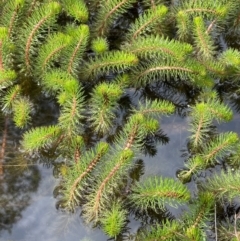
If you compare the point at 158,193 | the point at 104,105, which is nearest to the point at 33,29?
the point at 104,105

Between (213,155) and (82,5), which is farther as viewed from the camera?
(82,5)

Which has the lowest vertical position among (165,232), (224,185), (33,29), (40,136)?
(165,232)

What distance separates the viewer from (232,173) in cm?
293

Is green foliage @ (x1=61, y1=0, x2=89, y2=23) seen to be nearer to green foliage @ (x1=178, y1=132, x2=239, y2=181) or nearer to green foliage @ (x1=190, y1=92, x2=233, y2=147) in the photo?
green foliage @ (x1=190, y1=92, x2=233, y2=147)

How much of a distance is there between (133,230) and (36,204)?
0.61m

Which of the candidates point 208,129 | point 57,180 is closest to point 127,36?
point 208,129

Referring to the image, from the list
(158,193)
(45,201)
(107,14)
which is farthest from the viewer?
(107,14)

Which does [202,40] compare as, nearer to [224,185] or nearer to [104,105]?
[104,105]

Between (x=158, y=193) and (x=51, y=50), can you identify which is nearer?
(x=158, y=193)

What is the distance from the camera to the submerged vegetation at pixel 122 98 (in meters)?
2.66

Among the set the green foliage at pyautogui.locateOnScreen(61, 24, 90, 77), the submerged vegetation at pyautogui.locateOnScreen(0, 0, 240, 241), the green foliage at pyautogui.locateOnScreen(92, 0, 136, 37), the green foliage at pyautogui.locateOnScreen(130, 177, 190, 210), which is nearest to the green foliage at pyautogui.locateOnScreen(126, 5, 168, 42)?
the submerged vegetation at pyautogui.locateOnScreen(0, 0, 240, 241)

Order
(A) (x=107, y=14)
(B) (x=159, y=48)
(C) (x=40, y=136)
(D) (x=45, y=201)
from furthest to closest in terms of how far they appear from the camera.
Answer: (A) (x=107, y=14) → (B) (x=159, y=48) → (D) (x=45, y=201) → (C) (x=40, y=136)

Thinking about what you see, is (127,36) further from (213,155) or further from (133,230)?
(133,230)

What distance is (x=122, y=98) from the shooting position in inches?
128
